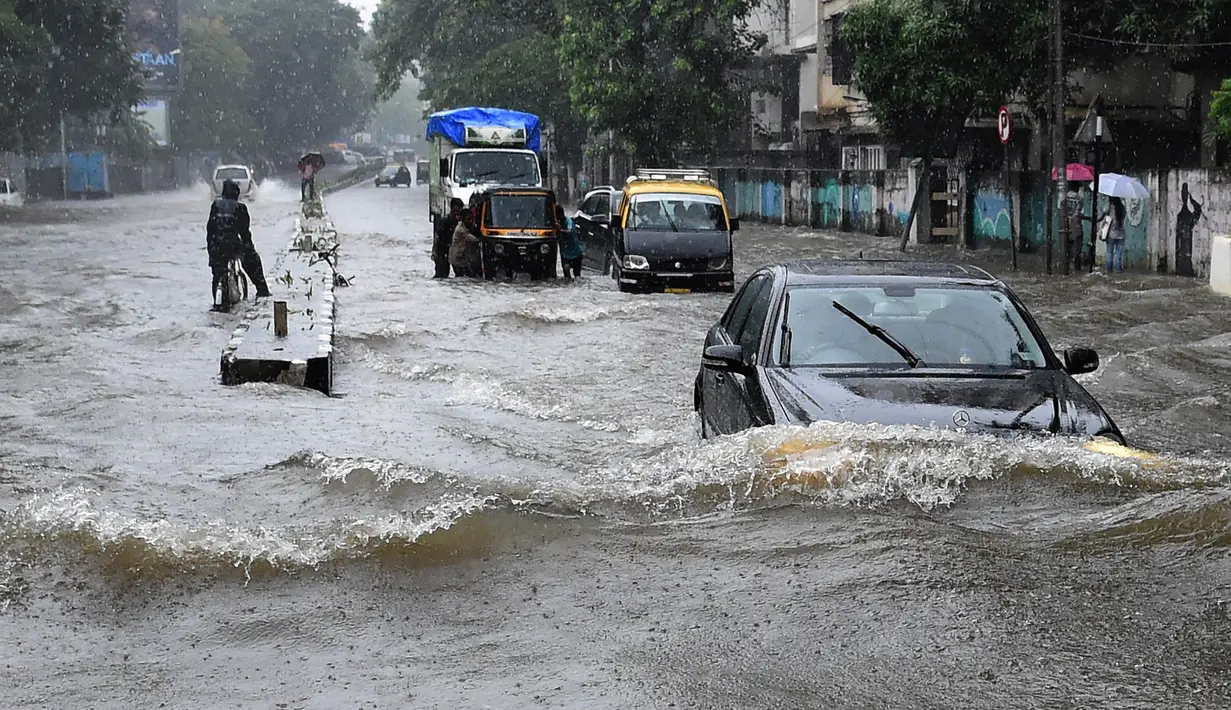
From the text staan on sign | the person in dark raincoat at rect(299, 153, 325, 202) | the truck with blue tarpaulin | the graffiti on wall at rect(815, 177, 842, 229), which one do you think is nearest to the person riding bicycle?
the truck with blue tarpaulin

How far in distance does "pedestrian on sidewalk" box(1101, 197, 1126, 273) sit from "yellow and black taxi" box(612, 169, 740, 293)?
20.4 ft

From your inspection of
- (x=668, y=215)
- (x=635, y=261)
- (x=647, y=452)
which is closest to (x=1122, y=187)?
(x=668, y=215)

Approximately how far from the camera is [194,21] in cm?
9581

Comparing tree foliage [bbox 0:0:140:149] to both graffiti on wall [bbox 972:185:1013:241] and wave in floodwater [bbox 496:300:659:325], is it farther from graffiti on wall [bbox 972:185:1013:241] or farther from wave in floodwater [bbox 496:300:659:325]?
wave in floodwater [bbox 496:300:659:325]

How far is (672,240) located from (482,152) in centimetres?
Result: 1184

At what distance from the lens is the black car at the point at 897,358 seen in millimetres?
6938

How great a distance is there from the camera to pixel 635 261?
71.2 feet

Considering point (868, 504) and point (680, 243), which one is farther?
point (680, 243)

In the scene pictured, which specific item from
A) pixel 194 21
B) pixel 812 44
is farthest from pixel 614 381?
pixel 194 21

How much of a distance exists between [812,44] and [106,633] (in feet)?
139

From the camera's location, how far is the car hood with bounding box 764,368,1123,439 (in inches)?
269

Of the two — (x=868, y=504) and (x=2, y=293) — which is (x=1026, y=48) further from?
(x=868, y=504)

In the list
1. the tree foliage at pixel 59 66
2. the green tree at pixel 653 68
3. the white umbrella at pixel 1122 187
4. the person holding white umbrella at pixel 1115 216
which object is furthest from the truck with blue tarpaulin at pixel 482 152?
the tree foliage at pixel 59 66

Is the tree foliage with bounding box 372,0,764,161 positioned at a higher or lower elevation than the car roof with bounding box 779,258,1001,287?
higher
